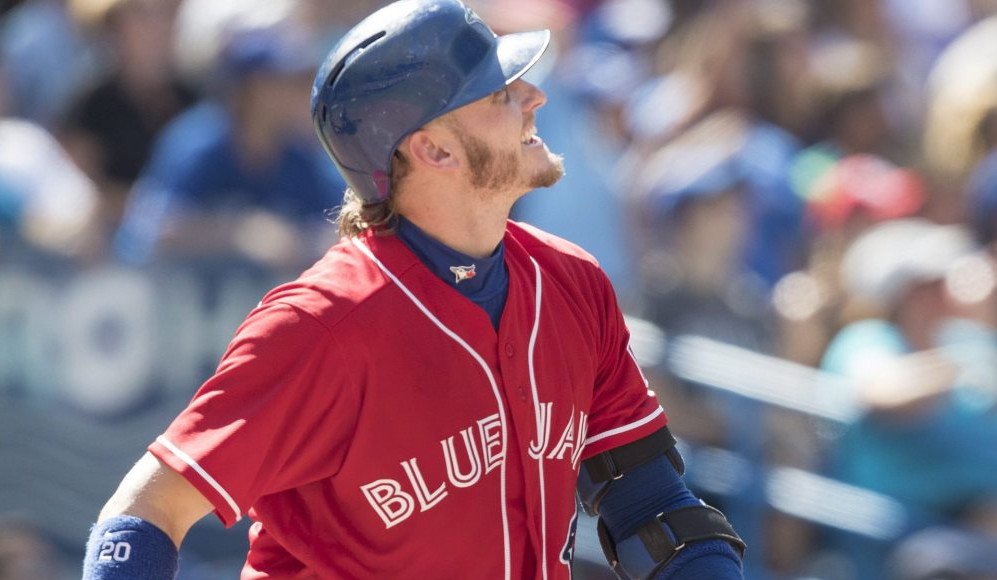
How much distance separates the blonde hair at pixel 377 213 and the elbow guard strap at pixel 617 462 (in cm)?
60

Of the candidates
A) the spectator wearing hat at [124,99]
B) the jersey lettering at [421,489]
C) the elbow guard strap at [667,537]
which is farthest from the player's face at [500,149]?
the spectator wearing hat at [124,99]

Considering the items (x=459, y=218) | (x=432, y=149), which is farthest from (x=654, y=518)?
(x=432, y=149)

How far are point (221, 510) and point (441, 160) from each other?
0.74 m

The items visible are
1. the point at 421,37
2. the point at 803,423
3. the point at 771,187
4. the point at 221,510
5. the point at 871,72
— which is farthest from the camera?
the point at 871,72

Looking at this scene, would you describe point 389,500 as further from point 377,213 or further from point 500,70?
point 500,70

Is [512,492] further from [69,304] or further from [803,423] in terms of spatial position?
[69,304]

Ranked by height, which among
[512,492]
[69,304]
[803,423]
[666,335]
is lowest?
[803,423]

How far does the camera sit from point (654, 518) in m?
2.96

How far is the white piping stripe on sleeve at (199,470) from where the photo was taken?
2521 mm

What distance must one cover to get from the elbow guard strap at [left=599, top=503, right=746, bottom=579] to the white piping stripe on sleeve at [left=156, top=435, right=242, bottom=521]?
2.60 feet

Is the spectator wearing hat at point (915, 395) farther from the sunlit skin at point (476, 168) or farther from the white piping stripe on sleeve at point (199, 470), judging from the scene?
the white piping stripe on sleeve at point (199, 470)

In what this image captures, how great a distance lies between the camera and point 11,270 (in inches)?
220

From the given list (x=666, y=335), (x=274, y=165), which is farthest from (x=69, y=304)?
(x=666, y=335)

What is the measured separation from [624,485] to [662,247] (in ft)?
8.64
